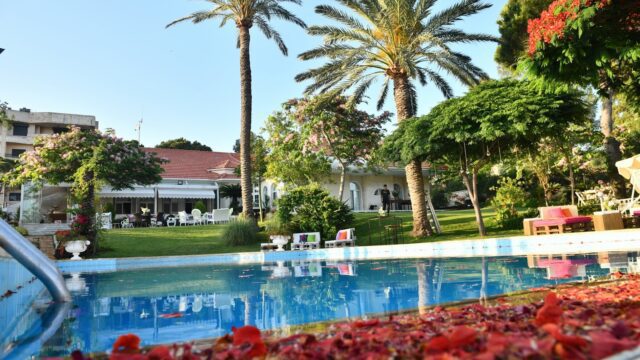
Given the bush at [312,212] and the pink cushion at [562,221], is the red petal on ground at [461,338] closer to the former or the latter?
the pink cushion at [562,221]

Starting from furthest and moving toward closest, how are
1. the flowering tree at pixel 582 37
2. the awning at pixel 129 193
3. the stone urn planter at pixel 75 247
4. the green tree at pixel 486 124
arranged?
the awning at pixel 129 193 → the stone urn planter at pixel 75 247 → the green tree at pixel 486 124 → the flowering tree at pixel 582 37

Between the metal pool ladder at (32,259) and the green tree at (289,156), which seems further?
the green tree at (289,156)

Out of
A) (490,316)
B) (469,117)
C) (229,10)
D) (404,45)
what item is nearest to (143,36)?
(229,10)

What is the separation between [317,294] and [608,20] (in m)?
6.47

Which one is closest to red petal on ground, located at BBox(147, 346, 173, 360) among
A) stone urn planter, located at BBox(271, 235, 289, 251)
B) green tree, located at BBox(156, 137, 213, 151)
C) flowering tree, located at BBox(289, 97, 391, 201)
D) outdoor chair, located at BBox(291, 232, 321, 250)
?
stone urn planter, located at BBox(271, 235, 289, 251)

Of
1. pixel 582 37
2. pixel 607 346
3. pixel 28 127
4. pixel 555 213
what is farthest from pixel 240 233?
pixel 28 127

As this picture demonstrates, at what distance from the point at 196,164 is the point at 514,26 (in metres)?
31.2

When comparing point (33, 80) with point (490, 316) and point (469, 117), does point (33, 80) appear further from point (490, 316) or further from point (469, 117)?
point (490, 316)

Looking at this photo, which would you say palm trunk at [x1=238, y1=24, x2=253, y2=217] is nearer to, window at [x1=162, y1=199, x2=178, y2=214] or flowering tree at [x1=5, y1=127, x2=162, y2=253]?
flowering tree at [x1=5, y1=127, x2=162, y2=253]

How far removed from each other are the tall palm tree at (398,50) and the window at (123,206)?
27.3 m

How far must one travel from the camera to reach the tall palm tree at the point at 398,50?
60.2ft

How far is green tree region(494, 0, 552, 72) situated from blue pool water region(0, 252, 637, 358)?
64.3 feet

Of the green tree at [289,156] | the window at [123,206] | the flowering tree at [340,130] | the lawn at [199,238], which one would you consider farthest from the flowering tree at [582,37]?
the window at [123,206]

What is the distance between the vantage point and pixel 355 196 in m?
37.3
